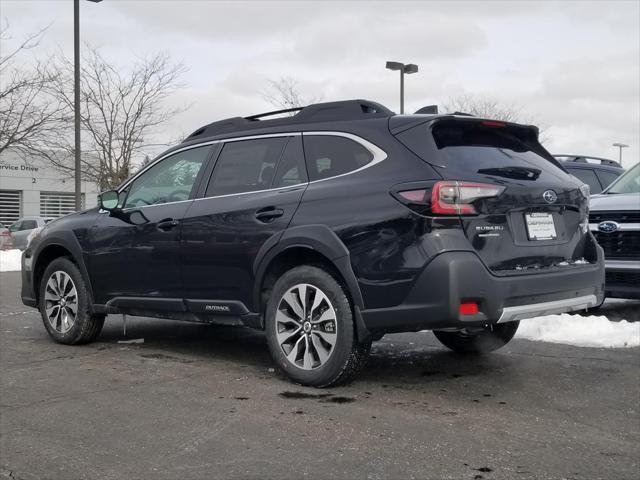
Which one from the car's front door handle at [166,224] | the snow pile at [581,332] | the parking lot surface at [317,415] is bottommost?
the parking lot surface at [317,415]

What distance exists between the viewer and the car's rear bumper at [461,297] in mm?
3994

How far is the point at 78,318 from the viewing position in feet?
20.1

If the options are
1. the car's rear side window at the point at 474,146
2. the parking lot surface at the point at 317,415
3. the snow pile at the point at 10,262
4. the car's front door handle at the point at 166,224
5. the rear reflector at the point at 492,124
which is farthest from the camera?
the snow pile at the point at 10,262

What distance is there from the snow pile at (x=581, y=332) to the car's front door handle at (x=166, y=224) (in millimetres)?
3435

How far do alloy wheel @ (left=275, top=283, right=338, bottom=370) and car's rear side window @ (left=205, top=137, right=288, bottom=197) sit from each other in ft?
2.89

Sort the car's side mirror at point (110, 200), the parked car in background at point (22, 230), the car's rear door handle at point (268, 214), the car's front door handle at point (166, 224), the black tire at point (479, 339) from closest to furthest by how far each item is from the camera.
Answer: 1. the car's rear door handle at point (268, 214)
2. the car's front door handle at point (166, 224)
3. the black tire at point (479, 339)
4. the car's side mirror at point (110, 200)
5. the parked car in background at point (22, 230)

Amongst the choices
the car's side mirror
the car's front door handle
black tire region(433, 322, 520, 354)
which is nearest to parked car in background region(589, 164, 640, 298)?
black tire region(433, 322, 520, 354)

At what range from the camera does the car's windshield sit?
308 inches

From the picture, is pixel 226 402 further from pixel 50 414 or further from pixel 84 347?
pixel 84 347

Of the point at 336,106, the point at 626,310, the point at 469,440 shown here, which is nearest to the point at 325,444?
the point at 469,440

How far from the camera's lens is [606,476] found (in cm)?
318

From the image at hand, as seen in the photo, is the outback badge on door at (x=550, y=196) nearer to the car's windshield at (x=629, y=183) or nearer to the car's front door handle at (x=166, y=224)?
the car's front door handle at (x=166, y=224)

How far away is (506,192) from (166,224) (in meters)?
2.65

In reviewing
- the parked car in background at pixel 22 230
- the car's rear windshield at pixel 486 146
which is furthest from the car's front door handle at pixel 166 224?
the parked car in background at pixel 22 230
